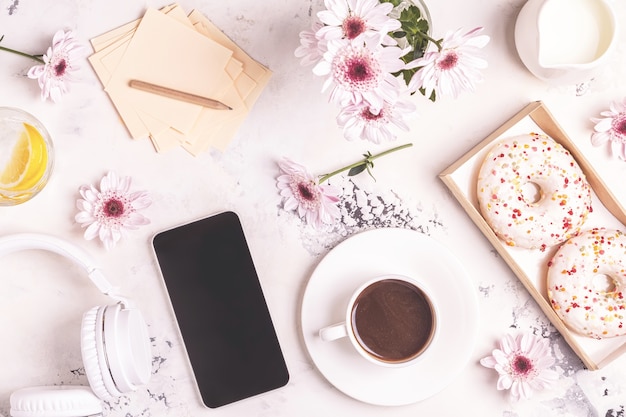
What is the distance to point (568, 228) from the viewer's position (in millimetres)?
894

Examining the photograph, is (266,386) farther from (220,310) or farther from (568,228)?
(568,228)

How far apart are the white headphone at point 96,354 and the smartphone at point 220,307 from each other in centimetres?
8

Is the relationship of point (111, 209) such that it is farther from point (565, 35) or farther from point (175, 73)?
point (565, 35)

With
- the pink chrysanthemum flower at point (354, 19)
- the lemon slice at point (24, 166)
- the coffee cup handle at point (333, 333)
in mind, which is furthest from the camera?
the lemon slice at point (24, 166)

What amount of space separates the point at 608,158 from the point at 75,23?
32.6 inches

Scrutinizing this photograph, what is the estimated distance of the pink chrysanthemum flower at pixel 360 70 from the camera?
0.68 metres

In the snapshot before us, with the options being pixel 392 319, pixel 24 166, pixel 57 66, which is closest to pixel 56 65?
pixel 57 66

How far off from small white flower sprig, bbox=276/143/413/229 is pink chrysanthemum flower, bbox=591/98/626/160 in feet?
0.92

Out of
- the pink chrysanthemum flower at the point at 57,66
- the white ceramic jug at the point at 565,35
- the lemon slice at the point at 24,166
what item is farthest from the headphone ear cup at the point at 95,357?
the white ceramic jug at the point at 565,35

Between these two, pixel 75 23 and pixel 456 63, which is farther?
Result: pixel 75 23

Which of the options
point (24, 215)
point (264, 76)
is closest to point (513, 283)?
point (264, 76)

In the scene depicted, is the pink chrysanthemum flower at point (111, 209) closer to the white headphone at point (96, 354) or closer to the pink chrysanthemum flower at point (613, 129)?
the white headphone at point (96, 354)

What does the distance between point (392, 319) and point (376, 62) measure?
1.22 ft

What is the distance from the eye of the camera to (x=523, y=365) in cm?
94
